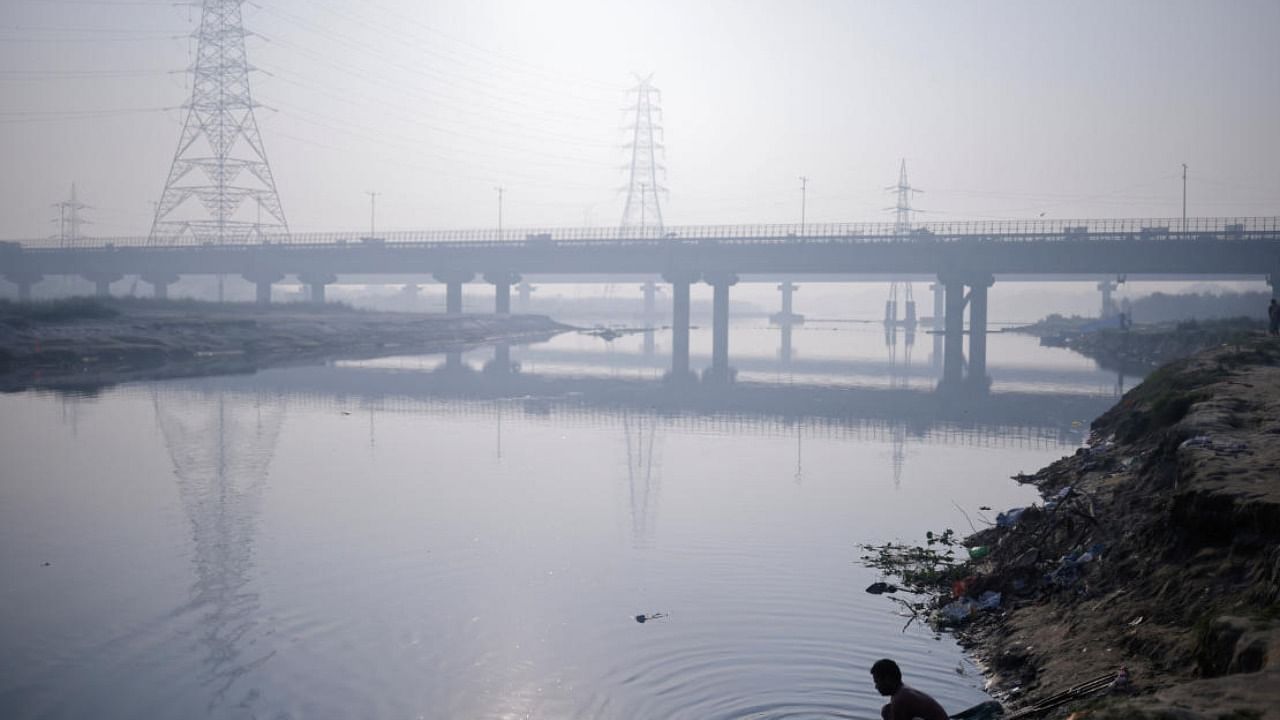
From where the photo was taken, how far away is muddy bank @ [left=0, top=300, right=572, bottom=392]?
161 ft

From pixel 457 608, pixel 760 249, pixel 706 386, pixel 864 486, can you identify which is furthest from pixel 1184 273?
pixel 457 608

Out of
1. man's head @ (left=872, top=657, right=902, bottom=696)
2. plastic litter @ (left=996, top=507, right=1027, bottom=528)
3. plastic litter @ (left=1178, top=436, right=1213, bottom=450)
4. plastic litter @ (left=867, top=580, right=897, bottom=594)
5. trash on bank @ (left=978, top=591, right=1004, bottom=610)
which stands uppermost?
plastic litter @ (left=1178, top=436, right=1213, bottom=450)

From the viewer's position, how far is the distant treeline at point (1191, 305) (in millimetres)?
148500

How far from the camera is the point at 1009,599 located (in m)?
12.9

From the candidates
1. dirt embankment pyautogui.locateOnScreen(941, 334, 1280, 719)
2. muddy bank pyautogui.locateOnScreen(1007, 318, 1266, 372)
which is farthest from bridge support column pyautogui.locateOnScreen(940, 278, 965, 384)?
dirt embankment pyautogui.locateOnScreen(941, 334, 1280, 719)

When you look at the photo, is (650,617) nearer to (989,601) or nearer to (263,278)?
(989,601)

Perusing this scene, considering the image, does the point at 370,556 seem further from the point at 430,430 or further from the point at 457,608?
the point at 430,430

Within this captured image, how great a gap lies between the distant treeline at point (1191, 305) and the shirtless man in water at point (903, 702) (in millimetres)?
154622

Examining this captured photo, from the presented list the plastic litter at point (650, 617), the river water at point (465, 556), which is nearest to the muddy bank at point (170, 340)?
the river water at point (465, 556)

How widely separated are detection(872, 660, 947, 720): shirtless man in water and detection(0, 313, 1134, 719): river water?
1.99 m

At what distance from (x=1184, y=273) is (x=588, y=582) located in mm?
79911

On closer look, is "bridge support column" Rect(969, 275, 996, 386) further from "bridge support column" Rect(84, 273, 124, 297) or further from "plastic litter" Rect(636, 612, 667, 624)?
"bridge support column" Rect(84, 273, 124, 297)

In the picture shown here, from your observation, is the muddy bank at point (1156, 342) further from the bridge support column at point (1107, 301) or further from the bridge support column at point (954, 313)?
the bridge support column at point (1107, 301)

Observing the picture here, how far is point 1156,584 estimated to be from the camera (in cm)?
1102
